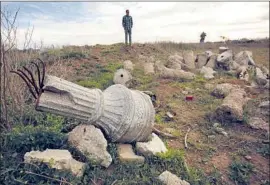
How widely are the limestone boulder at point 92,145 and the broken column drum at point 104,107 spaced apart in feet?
0.57

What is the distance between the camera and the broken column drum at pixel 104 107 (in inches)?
140

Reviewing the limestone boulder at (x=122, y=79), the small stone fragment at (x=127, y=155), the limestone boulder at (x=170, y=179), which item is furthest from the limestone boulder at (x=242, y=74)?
the limestone boulder at (x=170, y=179)

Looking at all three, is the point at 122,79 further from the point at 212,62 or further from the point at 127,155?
the point at 212,62

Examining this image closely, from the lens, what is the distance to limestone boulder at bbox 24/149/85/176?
3426 millimetres

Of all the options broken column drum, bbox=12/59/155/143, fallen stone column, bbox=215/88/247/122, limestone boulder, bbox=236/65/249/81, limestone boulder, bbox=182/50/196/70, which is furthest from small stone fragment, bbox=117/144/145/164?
limestone boulder, bbox=182/50/196/70

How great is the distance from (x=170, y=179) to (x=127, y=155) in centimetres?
64

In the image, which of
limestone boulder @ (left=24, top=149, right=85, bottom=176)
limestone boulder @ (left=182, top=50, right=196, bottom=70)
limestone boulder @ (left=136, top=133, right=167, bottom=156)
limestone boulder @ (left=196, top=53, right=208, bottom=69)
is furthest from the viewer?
limestone boulder @ (left=196, top=53, right=208, bottom=69)

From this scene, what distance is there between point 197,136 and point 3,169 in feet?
9.97

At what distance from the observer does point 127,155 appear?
3.95m

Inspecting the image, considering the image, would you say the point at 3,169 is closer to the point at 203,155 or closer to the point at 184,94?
the point at 203,155

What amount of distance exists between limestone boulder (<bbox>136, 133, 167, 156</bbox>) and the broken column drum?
3.8 inches

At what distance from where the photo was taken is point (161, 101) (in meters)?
6.64

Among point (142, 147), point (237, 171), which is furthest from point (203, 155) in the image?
point (142, 147)

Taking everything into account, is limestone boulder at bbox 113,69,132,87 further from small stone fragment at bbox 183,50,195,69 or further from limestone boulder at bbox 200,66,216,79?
small stone fragment at bbox 183,50,195,69
